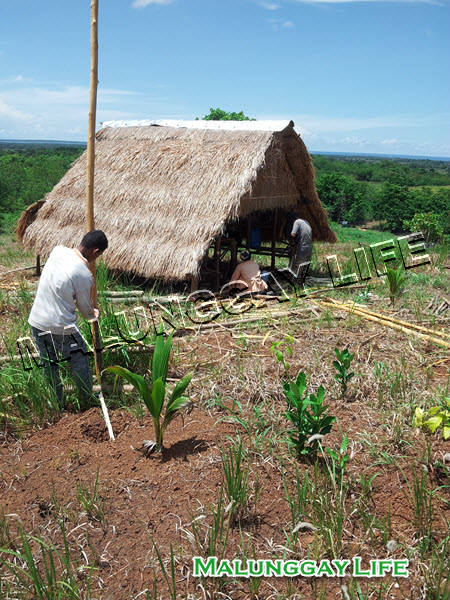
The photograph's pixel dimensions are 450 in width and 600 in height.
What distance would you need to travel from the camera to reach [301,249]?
7262 millimetres

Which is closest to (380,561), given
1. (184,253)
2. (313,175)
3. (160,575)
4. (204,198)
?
(160,575)

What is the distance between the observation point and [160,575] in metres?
2.06

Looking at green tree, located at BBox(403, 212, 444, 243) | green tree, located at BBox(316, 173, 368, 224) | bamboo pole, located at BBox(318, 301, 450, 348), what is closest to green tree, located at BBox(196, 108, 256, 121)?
green tree, located at BBox(316, 173, 368, 224)

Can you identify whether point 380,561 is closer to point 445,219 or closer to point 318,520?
point 318,520

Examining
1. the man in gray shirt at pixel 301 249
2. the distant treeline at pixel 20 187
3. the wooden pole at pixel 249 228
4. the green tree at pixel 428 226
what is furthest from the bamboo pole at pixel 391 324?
the distant treeline at pixel 20 187

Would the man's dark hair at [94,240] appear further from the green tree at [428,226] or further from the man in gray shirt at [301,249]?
the green tree at [428,226]

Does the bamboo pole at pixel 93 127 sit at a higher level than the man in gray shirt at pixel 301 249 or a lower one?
higher

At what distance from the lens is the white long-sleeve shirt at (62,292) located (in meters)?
3.09

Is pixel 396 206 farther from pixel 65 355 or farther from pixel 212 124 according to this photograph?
pixel 65 355

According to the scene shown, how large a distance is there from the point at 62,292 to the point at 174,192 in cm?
409

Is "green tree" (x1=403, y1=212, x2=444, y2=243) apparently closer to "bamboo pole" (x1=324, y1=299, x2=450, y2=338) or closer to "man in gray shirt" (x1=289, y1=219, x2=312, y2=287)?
"man in gray shirt" (x1=289, y1=219, x2=312, y2=287)

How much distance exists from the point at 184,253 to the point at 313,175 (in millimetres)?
2957

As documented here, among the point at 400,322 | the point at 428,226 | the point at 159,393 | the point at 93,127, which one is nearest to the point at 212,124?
the point at 400,322

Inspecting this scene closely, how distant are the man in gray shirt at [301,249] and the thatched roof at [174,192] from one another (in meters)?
0.60
